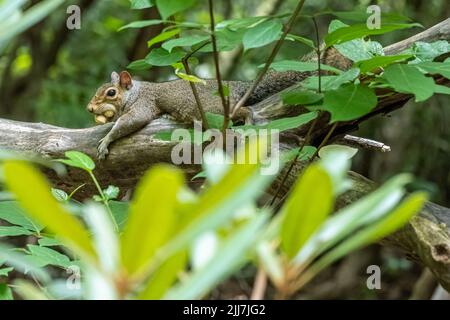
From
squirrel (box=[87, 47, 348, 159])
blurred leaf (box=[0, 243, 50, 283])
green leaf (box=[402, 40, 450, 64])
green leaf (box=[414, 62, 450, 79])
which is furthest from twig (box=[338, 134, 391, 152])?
blurred leaf (box=[0, 243, 50, 283])

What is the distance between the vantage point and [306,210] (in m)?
0.37

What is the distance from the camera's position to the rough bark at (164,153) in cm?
153

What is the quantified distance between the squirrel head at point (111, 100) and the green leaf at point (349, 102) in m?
1.30

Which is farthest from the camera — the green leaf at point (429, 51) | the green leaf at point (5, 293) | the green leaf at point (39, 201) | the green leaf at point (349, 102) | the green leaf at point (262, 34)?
the green leaf at point (429, 51)

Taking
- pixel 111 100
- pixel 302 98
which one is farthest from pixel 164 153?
pixel 302 98

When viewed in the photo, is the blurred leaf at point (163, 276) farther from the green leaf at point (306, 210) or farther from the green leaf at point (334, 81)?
the green leaf at point (334, 81)

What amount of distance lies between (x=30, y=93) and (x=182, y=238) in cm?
425

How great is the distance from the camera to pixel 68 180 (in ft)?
6.72

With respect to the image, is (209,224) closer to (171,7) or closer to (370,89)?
(171,7)

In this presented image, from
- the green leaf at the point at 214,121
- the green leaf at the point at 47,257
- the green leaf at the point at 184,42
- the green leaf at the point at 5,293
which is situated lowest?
the green leaf at the point at 47,257

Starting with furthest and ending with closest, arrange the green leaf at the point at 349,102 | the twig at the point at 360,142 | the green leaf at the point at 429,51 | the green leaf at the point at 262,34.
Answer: the twig at the point at 360,142 < the green leaf at the point at 429,51 < the green leaf at the point at 349,102 < the green leaf at the point at 262,34

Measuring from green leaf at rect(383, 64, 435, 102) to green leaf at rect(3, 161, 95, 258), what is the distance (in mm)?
815

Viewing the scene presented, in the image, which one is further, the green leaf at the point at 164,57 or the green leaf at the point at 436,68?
the green leaf at the point at 164,57

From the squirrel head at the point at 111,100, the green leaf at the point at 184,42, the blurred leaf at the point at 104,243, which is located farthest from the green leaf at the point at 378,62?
the squirrel head at the point at 111,100
